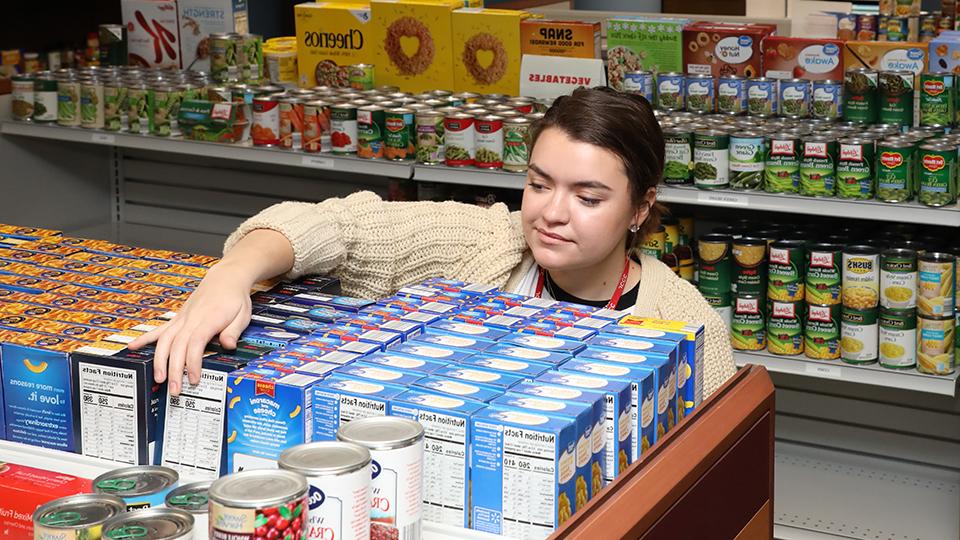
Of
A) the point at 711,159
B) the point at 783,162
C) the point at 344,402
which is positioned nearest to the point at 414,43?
the point at 711,159

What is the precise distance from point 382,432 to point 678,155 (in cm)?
230

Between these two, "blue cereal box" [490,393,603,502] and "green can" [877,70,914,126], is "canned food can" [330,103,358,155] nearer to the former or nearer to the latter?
"green can" [877,70,914,126]

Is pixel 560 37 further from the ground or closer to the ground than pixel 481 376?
further from the ground

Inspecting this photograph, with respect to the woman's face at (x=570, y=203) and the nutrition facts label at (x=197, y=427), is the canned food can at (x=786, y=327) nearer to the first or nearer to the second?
the woman's face at (x=570, y=203)

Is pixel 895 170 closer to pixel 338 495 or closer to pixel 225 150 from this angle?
pixel 225 150

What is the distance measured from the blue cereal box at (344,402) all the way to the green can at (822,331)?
2168mm

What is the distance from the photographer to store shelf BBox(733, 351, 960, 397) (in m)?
3.27

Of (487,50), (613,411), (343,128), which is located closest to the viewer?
(613,411)

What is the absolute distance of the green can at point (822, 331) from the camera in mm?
3373

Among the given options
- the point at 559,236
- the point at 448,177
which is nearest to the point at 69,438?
the point at 559,236

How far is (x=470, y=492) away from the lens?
1397 millimetres

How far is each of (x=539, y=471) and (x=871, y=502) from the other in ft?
8.56

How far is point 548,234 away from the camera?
7.09 ft

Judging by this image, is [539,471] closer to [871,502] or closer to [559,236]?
[559,236]
